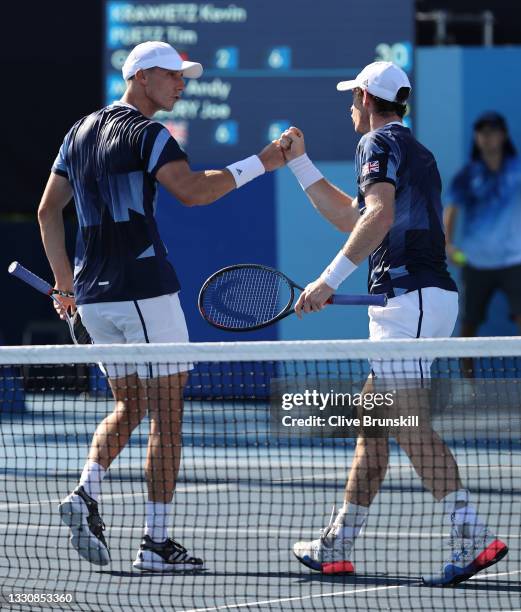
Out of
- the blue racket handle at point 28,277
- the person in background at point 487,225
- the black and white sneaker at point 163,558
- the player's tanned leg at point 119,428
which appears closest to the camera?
the black and white sneaker at point 163,558

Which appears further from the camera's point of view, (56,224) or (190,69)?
(56,224)

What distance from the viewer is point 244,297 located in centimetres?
552

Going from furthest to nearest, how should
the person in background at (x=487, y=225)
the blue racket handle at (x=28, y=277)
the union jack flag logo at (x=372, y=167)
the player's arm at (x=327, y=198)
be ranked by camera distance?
the person in background at (x=487, y=225), the player's arm at (x=327, y=198), the blue racket handle at (x=28, y=277), the union jack flag logo at (x=372, y=167)

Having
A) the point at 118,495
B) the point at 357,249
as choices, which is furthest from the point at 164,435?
the point at 118,495

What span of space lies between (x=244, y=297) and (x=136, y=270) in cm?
41

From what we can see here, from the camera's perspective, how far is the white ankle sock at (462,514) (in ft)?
16.9

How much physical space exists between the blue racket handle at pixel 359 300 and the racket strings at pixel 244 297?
13.8 inches

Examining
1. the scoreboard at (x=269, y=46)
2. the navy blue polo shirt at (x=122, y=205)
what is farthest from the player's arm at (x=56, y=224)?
the scoreboard at (x=269, y=46)

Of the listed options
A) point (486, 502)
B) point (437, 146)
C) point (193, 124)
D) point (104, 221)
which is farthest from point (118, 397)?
point (437, 146)

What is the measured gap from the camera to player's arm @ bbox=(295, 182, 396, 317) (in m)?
5.14

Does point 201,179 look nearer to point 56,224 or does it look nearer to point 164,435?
point 56,224

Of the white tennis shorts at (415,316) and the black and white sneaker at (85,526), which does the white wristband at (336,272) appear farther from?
the black and white sneaker at (85,526)

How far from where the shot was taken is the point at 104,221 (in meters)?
5.51

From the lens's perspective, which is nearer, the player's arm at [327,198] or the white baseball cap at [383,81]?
the white baseball cap at [383,81]
